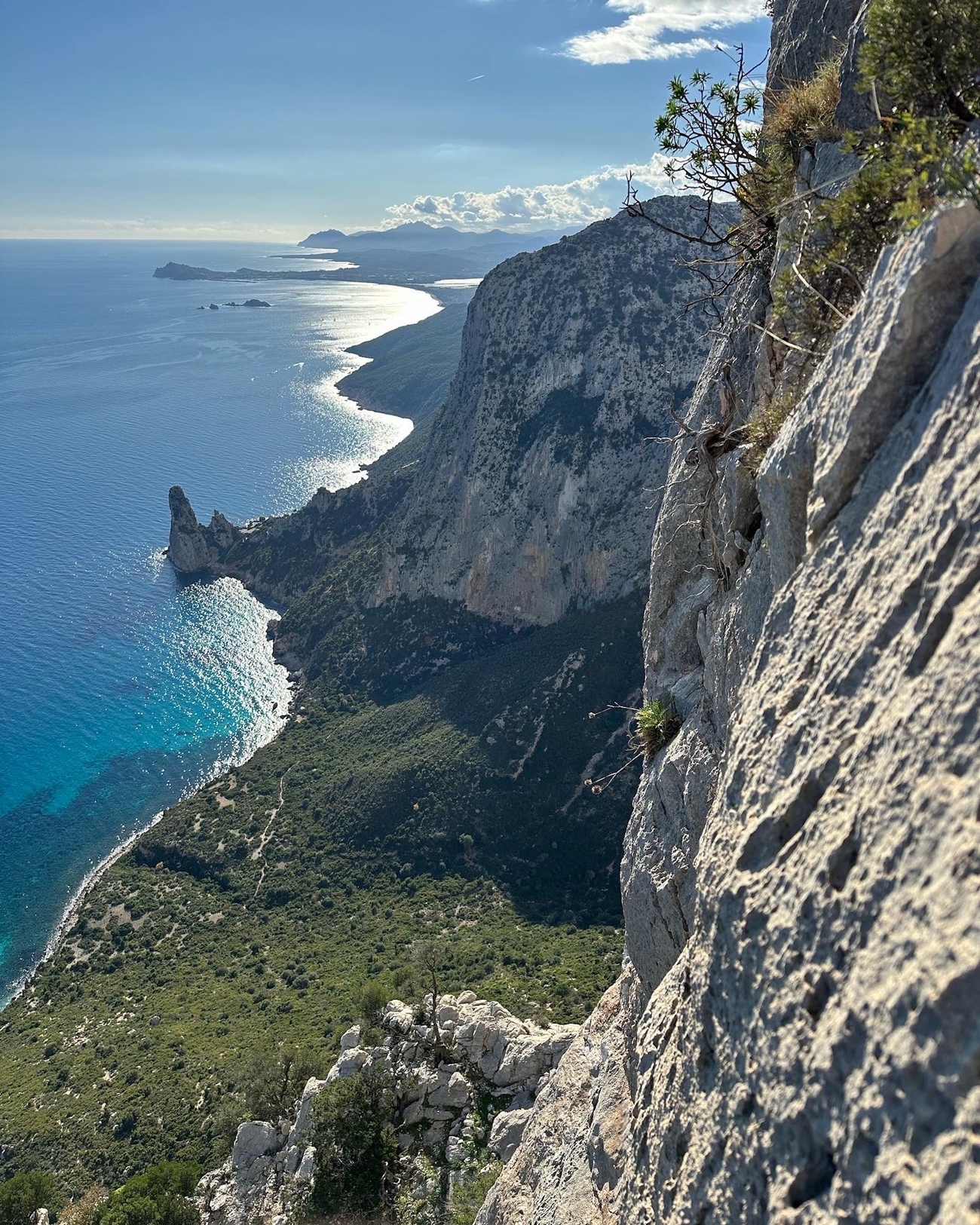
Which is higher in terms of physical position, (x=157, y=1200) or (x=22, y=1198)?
(x=157, y=1200)

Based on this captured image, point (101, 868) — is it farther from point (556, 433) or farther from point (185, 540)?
point (185, 540)

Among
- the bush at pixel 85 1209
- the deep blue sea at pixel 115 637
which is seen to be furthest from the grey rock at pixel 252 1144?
the deep blue sea at pixel 115 637

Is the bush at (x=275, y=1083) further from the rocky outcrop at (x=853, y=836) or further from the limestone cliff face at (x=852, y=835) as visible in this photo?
the rocky outcrop at (x=853, y=836)

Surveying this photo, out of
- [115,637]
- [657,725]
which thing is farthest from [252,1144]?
[115,637]

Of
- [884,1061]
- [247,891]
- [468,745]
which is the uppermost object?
[884,1061]

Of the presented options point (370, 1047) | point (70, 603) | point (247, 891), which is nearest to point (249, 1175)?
point (370, 1047)

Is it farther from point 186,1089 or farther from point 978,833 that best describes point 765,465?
point 186,1089
